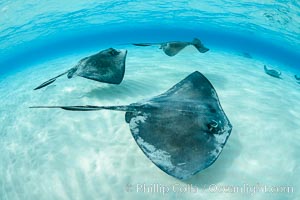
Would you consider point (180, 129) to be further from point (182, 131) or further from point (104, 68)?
point (104, 68)

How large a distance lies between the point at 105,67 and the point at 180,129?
3.35 metres

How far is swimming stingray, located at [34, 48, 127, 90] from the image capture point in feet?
19.4

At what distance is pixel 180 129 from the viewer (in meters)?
3.64

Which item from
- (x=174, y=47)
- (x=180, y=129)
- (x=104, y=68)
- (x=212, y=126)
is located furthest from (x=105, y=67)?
(x=212, y=126)

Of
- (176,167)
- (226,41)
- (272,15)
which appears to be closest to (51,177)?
(176,167)

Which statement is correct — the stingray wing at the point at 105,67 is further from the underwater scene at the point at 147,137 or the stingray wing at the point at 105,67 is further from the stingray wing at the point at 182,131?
the stingray wing at the point at 182,131

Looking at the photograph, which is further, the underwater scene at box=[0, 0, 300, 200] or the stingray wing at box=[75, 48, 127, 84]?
the stingray wing at box=[75, 48, 127, 84]

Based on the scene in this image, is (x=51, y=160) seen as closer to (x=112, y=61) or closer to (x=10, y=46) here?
(x=112, y=61)

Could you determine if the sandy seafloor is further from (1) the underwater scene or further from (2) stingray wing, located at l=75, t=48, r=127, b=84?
(2) stingray wing, located at l=75, t=48, r=127, b=84

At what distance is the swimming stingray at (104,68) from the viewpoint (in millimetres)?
5898

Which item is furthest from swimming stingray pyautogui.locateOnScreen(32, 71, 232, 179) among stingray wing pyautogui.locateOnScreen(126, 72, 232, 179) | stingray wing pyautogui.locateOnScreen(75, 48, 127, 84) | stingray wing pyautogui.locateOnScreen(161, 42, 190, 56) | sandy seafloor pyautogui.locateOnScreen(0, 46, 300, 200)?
stingray wing pyautogui.locateOnScreen(161, 42, 190, 56)

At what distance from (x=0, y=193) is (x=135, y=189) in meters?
2.55

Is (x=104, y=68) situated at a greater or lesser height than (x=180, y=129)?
A: lesser

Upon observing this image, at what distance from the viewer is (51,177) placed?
4324 millimetres
